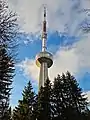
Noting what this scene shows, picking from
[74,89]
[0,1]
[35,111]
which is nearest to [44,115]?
[35,111]

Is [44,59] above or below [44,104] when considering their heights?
above

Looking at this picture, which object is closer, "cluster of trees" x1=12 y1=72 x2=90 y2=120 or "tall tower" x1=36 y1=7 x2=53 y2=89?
"cluster of trees" x1=12 y1=72 x2=90 y2=120

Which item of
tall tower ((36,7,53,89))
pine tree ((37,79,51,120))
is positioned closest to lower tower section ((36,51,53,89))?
tall tower ((36,7,53,89))

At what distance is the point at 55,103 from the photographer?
144 feet

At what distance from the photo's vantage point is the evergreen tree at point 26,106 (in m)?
39.3

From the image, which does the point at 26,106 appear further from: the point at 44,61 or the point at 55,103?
the point at 44,61

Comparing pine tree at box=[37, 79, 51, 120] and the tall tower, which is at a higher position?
the tall tower

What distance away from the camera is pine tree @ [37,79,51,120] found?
3960 cm

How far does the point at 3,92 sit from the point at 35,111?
5.00 m

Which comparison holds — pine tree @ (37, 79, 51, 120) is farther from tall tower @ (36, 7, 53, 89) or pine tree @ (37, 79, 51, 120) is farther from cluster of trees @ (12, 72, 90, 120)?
tall tower @ (36, 7, 53, 89)

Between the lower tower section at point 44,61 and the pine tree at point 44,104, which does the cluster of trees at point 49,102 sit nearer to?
the pine tree at point 44,104

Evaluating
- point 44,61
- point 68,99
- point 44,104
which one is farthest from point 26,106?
point 44,61

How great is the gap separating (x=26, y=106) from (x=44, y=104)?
253cm

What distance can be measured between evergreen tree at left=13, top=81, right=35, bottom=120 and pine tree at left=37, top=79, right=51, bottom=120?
103cm
